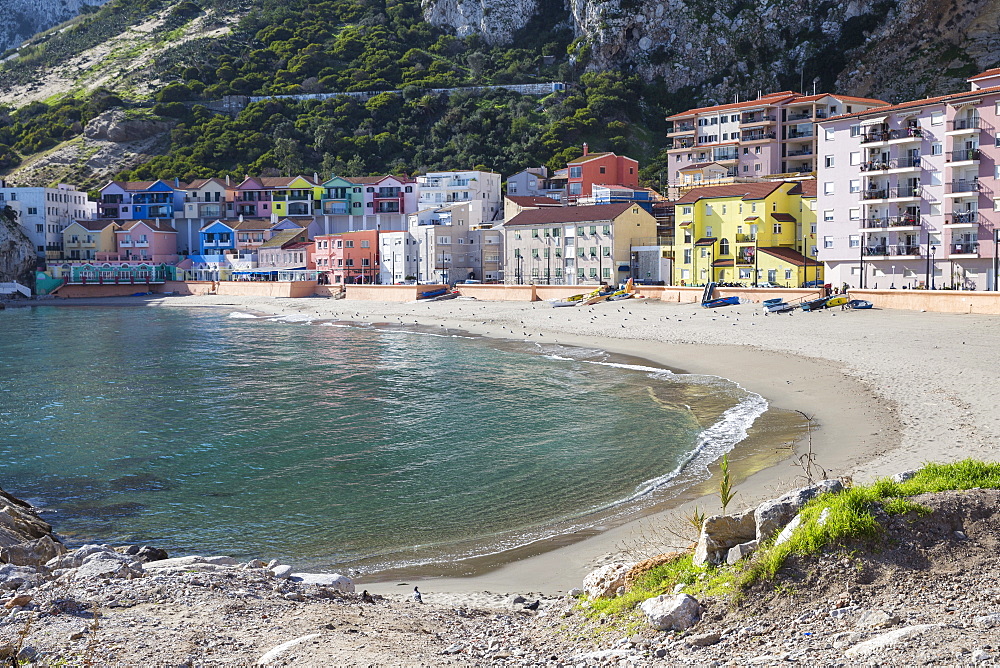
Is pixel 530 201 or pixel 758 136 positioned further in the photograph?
pixel 530 201

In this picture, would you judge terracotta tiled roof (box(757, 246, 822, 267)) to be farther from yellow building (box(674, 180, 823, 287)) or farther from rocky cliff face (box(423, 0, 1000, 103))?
rocky cliff face (box(423, 0, 1000, 103))

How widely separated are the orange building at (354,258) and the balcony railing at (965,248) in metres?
59.1

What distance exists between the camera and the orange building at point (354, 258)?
315ft

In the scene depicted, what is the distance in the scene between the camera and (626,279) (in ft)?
240

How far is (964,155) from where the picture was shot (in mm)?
51938

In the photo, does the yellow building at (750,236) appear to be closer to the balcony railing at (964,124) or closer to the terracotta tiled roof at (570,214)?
the terracotta tiled roof at (570,214)

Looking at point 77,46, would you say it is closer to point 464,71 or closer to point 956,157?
point 464,71

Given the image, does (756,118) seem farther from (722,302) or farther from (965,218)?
(722,302)

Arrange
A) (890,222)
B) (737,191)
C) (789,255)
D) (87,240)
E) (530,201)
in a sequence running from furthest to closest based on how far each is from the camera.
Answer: (87,240), (530,201), (737,191), (789,255), (890,222)

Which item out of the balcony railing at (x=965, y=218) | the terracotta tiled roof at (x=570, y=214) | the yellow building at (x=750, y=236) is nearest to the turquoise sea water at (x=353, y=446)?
the balcony railing at (x=965, y=218)

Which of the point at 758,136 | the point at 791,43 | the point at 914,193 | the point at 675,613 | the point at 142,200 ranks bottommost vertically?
the point at 675,613

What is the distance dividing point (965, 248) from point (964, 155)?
5343mm

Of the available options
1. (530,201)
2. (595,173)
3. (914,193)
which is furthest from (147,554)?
(595,173)

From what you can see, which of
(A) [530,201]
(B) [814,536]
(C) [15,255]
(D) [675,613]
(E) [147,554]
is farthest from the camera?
(C) [15,255]
